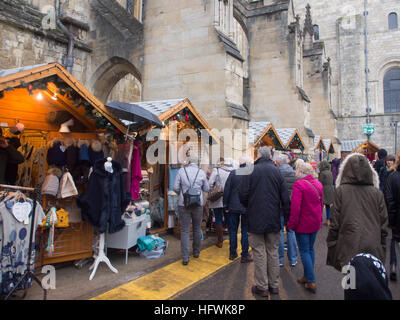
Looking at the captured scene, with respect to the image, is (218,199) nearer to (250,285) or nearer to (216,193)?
(216,193)

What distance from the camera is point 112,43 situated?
10844 mm

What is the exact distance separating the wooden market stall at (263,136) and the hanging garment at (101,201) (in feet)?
16.7

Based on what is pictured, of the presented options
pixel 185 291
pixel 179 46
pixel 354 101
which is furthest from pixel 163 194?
pixel 354 101

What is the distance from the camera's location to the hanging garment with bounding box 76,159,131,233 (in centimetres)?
418

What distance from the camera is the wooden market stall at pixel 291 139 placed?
33.9ft

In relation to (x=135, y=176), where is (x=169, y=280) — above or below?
below

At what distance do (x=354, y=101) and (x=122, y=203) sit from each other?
27394 millimetres

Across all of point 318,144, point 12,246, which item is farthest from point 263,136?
point 12,246

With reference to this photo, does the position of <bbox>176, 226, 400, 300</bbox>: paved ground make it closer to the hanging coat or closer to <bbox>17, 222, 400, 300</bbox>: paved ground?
<bbox>17, 222, 400, 300</bbox>: paved ground

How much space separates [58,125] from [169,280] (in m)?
3.50

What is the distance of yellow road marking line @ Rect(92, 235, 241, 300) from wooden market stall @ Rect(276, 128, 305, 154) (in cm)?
631

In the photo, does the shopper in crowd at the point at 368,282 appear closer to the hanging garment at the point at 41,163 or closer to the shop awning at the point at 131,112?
the shop awning at the point at 131,112

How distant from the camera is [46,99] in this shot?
15.4ft
